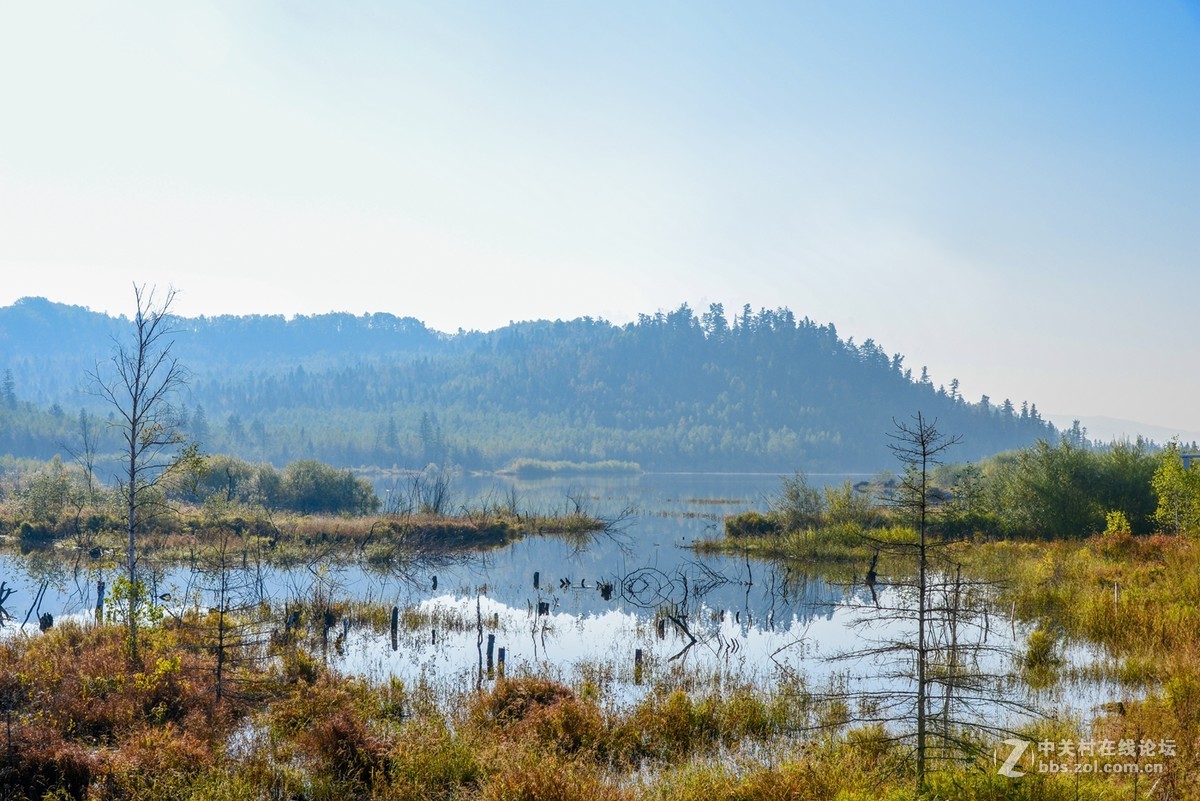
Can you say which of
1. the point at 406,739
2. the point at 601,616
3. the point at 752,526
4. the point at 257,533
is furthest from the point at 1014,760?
the point at 257,533

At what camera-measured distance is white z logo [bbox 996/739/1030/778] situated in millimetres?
7230

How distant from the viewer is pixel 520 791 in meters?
7.59

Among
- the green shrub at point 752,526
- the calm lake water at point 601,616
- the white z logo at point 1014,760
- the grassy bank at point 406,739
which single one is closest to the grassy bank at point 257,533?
the calm lake water at point 601,616

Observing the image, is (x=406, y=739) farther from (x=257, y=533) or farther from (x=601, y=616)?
(x=257, y=533)

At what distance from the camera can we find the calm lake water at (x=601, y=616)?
563 inches

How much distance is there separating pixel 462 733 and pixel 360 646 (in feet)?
23.3

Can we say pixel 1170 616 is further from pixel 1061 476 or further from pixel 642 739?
pixel 1061 476

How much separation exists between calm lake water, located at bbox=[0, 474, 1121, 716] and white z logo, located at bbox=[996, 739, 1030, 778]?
1.00m

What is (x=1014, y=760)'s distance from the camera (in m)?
7.70

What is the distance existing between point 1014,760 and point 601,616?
14.2 m

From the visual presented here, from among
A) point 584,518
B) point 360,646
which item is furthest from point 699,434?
point 360,646

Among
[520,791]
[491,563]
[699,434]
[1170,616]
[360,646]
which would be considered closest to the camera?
[520,791]

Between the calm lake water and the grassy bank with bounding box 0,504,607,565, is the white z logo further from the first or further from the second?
the grassy bank with bounding box 0,504,607,565

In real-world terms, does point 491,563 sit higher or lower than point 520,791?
lower
